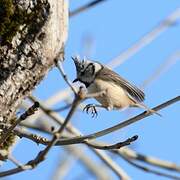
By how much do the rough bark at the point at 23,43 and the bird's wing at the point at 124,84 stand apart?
49 centimetres

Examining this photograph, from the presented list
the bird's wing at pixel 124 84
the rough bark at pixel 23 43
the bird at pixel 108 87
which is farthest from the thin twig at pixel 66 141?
the bird's wing at pixel 124 84

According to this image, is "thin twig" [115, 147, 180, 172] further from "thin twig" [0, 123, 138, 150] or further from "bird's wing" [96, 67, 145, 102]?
"thin twig" [0, 123, 138, 150]

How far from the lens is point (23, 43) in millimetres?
2229

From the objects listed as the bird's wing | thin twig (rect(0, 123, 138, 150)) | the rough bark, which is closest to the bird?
the bird's wing

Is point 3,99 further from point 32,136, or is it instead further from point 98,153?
point 98,153

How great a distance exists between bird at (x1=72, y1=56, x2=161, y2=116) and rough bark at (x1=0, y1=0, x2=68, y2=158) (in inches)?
8.6

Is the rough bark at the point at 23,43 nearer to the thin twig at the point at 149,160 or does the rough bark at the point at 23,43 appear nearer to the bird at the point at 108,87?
the bird at the point at 108,87

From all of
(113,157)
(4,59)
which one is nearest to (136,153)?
(113,157)

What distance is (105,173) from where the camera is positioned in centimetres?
372

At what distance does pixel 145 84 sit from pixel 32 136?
3.78 feet

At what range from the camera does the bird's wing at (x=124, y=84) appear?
8.97 feet

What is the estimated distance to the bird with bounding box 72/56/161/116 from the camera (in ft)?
8.25

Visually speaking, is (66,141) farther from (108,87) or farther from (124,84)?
(124,84)

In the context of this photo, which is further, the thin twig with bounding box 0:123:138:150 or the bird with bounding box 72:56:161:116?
the bird with bounding box 72:56:161:116
